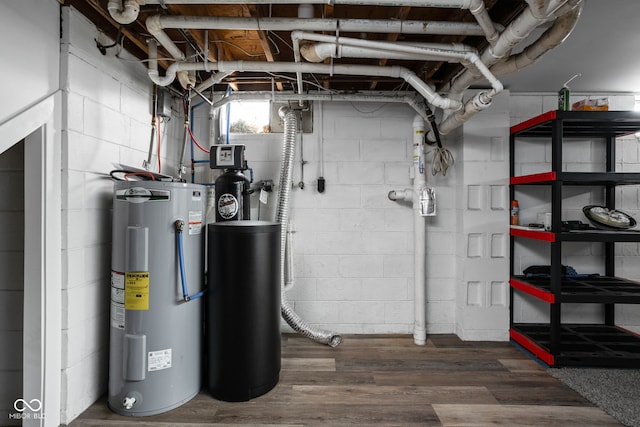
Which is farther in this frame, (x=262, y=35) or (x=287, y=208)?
(x=287, y=208)

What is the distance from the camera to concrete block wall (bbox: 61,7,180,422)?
163 centimetres

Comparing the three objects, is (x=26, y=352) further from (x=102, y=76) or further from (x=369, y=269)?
(x=369, y=269)

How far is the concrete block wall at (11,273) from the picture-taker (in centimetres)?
161

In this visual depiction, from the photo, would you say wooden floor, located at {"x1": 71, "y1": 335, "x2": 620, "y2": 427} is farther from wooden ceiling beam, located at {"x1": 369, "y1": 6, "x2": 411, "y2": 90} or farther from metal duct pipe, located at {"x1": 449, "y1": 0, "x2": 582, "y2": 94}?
wooden ceiling beam, located at {"x1": 369, "y1": 6, "x2": 411, "y2": 90}

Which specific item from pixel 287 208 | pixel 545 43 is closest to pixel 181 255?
pixel 287 208

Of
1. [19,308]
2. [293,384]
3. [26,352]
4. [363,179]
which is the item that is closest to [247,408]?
[293,384]

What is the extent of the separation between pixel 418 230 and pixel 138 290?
82.9 inches

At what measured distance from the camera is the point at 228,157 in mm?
2199

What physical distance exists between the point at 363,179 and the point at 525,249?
5.27 feet

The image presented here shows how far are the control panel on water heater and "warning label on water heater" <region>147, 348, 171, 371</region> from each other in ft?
3.94

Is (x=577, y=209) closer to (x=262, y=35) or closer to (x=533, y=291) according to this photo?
(x=533, y=291)

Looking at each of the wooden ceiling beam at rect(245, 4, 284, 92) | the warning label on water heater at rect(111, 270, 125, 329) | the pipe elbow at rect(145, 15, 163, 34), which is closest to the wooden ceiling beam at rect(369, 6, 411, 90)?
the wooden ceiling beam at rect(245, 4, 284, 92)

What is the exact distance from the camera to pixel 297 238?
111 inches

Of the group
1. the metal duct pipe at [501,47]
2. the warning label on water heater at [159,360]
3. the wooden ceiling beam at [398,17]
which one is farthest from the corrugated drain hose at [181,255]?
the metal duct pipe at [501,47]
